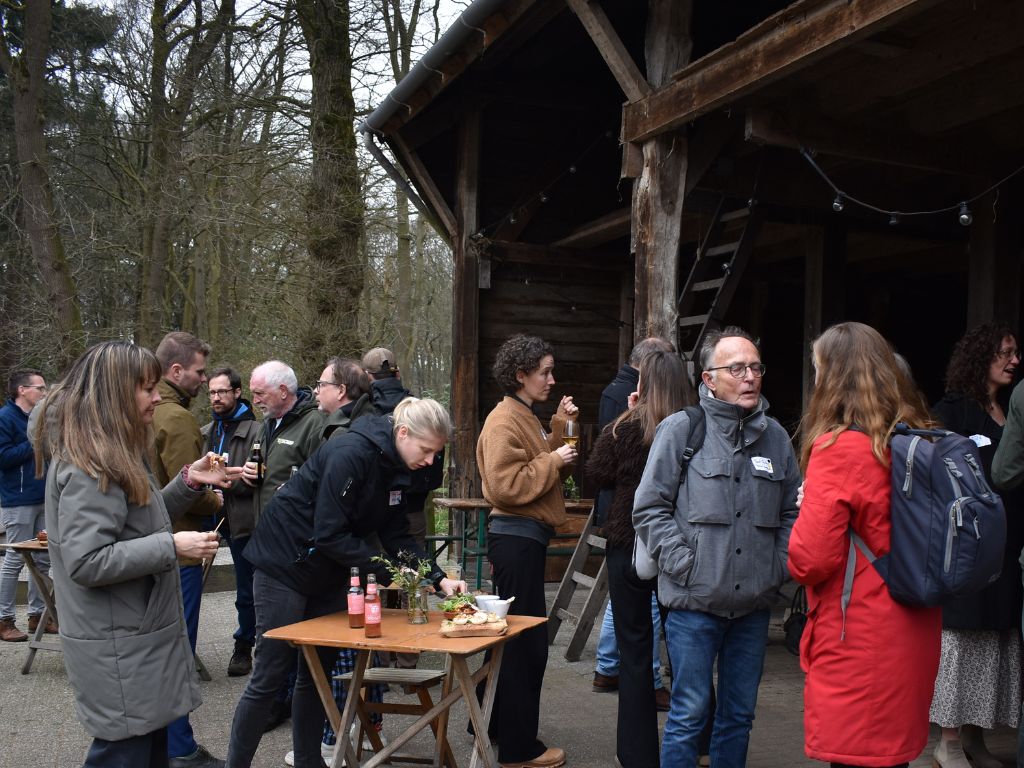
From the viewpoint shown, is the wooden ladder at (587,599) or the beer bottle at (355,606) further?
the wooden ladder at (587,599)

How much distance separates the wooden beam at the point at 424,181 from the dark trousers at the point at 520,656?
6.32 m

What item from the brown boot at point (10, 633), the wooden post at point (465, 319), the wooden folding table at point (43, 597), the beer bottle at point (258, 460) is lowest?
the brown boot at point (10, 633)

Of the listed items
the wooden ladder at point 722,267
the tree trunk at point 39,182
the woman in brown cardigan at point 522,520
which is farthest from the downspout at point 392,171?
the tree trunk at point 39,182

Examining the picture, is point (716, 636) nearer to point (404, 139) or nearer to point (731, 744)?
point (731, 744)

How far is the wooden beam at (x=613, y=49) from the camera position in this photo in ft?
20.5

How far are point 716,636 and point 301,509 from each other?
1.62 meters

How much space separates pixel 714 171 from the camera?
7207 mm

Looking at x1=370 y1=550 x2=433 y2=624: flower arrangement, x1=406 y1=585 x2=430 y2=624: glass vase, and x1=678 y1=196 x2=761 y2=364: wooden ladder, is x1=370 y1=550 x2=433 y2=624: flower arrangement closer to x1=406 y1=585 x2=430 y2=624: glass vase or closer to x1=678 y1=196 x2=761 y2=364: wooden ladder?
x1=406 y1=585 x2=430 y2=624: glass vase

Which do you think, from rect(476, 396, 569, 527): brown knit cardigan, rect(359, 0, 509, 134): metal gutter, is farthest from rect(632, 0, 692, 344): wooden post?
rect(476, 396, 569, 527): brown knit cardigan

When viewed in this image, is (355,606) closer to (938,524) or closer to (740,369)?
(740,369)

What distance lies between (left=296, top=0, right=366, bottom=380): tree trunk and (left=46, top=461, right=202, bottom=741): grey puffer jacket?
28.7 feet

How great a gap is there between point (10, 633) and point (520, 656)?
4.49m

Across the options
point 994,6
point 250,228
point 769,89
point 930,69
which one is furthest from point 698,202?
point 250,228

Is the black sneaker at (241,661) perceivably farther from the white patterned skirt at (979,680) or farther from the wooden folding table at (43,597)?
the white patterned skirt at (979,680)
